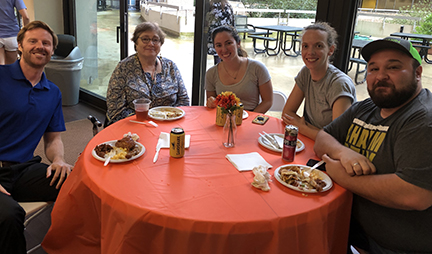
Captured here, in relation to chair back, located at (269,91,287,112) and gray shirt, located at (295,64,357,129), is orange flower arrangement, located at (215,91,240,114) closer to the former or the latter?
gray shirt, located at (295,64,357,129)

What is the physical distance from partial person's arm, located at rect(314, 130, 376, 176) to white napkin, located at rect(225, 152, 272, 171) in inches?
11.4

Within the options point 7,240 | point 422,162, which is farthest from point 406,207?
point 7,240

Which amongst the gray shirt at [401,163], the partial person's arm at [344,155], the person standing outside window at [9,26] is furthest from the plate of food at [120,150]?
the person standing outside window at [9,26]

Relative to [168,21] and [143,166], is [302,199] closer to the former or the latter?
[143,166]

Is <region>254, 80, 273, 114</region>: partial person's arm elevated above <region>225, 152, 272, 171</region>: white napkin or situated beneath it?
elevated above

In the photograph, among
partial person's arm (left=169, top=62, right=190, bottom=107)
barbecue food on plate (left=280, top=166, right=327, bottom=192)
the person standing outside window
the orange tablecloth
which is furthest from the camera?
the person standing outside window

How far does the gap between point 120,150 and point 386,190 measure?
1154mm

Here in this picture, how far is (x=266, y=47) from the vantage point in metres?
3.24

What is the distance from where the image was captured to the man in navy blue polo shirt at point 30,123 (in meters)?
1.77

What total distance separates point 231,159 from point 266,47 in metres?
1.99

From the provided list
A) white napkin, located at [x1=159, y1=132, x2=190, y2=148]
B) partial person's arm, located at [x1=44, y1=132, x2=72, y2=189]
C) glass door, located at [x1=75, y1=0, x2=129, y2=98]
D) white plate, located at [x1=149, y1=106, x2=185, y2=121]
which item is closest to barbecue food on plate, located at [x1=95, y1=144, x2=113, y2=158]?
white napkin, located at [x1=159, y1=132, x2=190, y2=148]

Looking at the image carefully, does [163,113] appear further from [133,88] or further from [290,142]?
[290,142]

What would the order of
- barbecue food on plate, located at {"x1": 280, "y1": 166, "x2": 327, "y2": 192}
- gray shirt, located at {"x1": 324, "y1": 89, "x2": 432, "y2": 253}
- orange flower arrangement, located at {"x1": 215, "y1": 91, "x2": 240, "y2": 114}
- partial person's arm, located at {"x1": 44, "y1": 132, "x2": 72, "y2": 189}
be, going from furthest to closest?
partial person's arm, located at {"x1": 44, "y1": 132, "x2": 72, "y2": 189} → orange flower arrangement, located at {"x1": 215, "y1": 91, "x2": 240, "y2": 114} → barbecue food on plate, located at {"x1": 280, "y1": 166, "x2": 327, "y2": 192} → gray shirt, located at {"x1": 324, "y1": 89, "x2": 432, "y2": 253}

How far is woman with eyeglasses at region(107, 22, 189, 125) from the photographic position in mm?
2561
